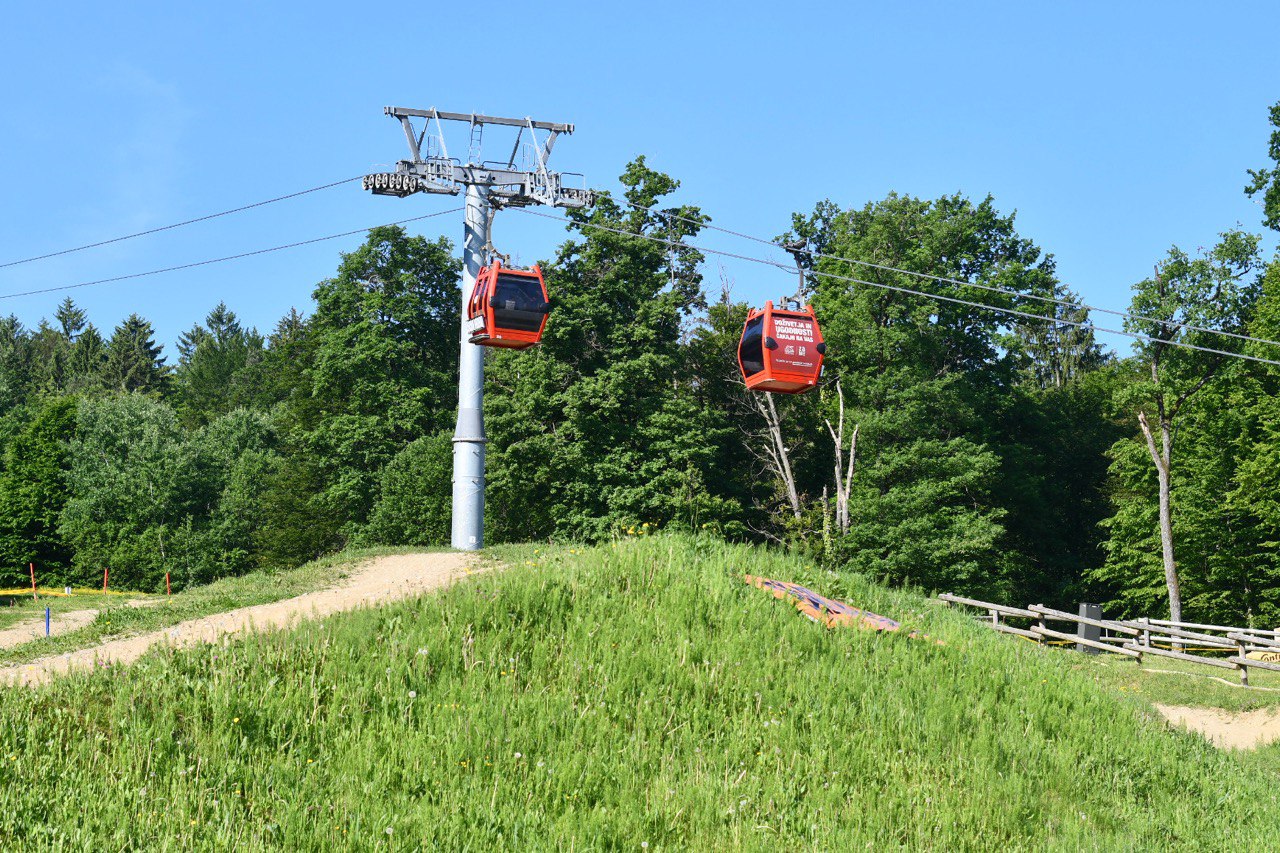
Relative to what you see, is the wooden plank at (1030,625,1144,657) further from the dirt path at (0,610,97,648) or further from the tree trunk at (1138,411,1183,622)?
the dirt path at (0,610,97,648)

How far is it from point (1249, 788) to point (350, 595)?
1142 centimetres

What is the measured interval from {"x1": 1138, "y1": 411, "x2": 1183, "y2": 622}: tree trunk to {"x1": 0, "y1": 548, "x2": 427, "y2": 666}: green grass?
92.1ft

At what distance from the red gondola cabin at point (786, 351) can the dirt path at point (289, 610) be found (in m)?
5.87

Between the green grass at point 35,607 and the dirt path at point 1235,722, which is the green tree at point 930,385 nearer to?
the dirt path at point 1235,722

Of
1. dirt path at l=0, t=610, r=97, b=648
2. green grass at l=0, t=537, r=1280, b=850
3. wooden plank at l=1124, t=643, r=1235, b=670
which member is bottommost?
wooden plank at l=1124, t=643, r=1235, b=670

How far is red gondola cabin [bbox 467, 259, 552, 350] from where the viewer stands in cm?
2083

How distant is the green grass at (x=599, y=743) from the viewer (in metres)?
8.09

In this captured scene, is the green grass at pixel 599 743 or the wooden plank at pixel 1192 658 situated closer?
the green grass at pixel 599 743

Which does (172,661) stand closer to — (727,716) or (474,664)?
(474,664)

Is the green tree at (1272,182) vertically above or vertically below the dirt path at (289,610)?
above

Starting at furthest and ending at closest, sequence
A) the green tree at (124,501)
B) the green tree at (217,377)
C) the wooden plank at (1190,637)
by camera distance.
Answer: the green tree at (217,377) < the green tree at (124,501) < the wooden plank at (1190,637)

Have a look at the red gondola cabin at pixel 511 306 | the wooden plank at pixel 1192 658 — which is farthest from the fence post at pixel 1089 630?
the red gondola cabin at pixel 511 306

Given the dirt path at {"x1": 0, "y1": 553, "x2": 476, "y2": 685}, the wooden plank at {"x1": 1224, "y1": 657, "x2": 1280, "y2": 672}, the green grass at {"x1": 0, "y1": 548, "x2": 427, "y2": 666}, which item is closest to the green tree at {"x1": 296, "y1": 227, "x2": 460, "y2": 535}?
the green grass at {"x1": 0, "y1": 548, "x2": 427, "y2": 666}

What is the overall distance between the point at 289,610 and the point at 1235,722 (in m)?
15.3
